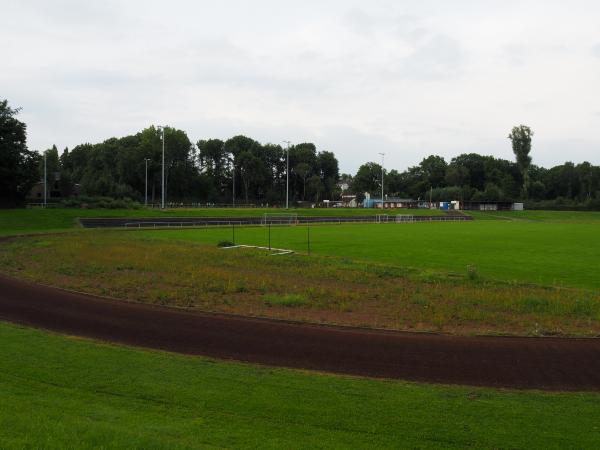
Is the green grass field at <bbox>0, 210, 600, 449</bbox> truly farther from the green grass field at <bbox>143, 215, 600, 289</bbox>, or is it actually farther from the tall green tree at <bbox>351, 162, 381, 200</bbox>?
the tall green tree at <bbox>351, 162, 381, 200</bbox>

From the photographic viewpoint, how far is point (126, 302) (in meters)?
16.4

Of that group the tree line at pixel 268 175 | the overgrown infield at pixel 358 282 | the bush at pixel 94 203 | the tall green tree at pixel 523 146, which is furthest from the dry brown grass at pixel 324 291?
the tall green tree at pixel 523 146

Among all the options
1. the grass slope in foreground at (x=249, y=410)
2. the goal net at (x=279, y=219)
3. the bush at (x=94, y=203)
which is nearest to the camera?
the grass slope in foreground at (x=249, y=410)

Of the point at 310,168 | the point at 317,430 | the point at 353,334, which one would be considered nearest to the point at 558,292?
the point at 353,334

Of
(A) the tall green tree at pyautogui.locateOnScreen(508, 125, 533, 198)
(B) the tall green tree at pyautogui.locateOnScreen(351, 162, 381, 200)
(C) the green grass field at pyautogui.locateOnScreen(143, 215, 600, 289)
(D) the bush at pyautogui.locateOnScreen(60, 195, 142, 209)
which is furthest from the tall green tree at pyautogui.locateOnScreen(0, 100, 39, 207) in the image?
(A) the tall green tree at pyautogui.locateOnScreen(508, 125, 533, 198)

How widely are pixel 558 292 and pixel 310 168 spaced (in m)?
155

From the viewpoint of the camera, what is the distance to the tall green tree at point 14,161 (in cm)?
6931

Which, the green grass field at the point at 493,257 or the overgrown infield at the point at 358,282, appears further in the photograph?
the green grass field at the point at 493,257

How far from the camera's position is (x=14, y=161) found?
70.8 m

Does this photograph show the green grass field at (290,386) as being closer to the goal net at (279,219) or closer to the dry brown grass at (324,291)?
the dry brown grass at (324,291)

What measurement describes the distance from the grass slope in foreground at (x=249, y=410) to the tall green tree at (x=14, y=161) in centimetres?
6884

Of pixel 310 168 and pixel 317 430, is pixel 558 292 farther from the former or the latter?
pixel 310 168

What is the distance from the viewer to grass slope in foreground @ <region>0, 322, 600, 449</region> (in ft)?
21.2

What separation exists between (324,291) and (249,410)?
1128cm
